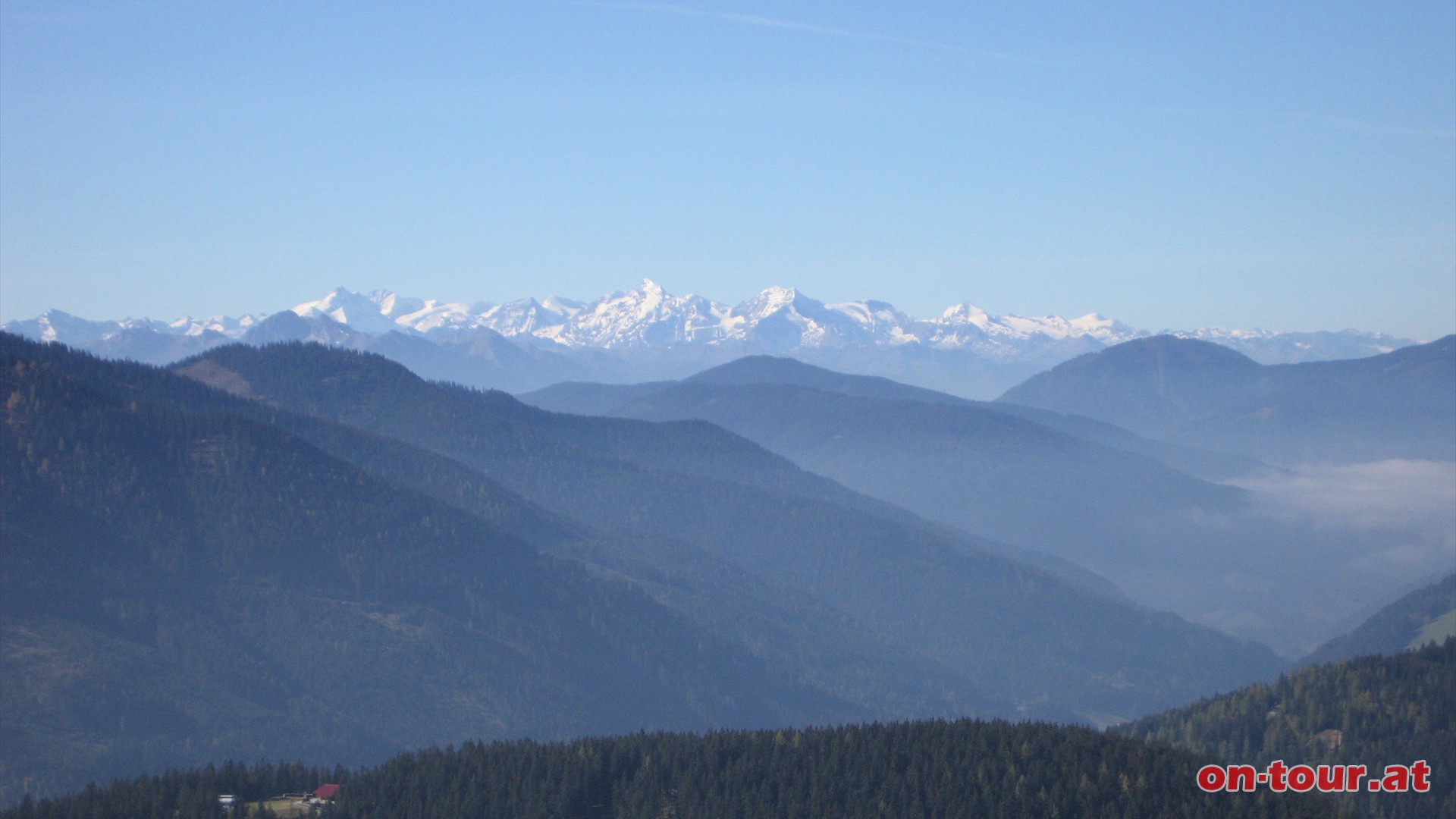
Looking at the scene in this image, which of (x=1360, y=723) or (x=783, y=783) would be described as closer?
(x=783, y=783)

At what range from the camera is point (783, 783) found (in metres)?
128

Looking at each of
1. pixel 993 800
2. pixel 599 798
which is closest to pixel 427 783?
pixel 599 798

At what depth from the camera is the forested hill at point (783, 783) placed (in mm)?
119062

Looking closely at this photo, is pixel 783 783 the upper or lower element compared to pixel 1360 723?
lower

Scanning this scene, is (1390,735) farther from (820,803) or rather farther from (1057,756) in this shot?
(820,803)

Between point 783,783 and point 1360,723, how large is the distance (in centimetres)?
9097

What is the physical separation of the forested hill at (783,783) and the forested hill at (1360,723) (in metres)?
40.3

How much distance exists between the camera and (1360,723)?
175750 millimetres

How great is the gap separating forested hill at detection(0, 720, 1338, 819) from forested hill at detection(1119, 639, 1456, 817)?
40.3 m

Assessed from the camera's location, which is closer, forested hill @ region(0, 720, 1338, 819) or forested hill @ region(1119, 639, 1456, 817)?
forested hill @ region(0, 720, 1338, 819)

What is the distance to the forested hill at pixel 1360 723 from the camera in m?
163

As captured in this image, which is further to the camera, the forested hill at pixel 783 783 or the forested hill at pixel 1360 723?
the forested hill at pixel 1360 723

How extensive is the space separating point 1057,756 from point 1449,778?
6145 cm

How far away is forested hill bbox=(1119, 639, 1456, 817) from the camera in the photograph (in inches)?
6407
